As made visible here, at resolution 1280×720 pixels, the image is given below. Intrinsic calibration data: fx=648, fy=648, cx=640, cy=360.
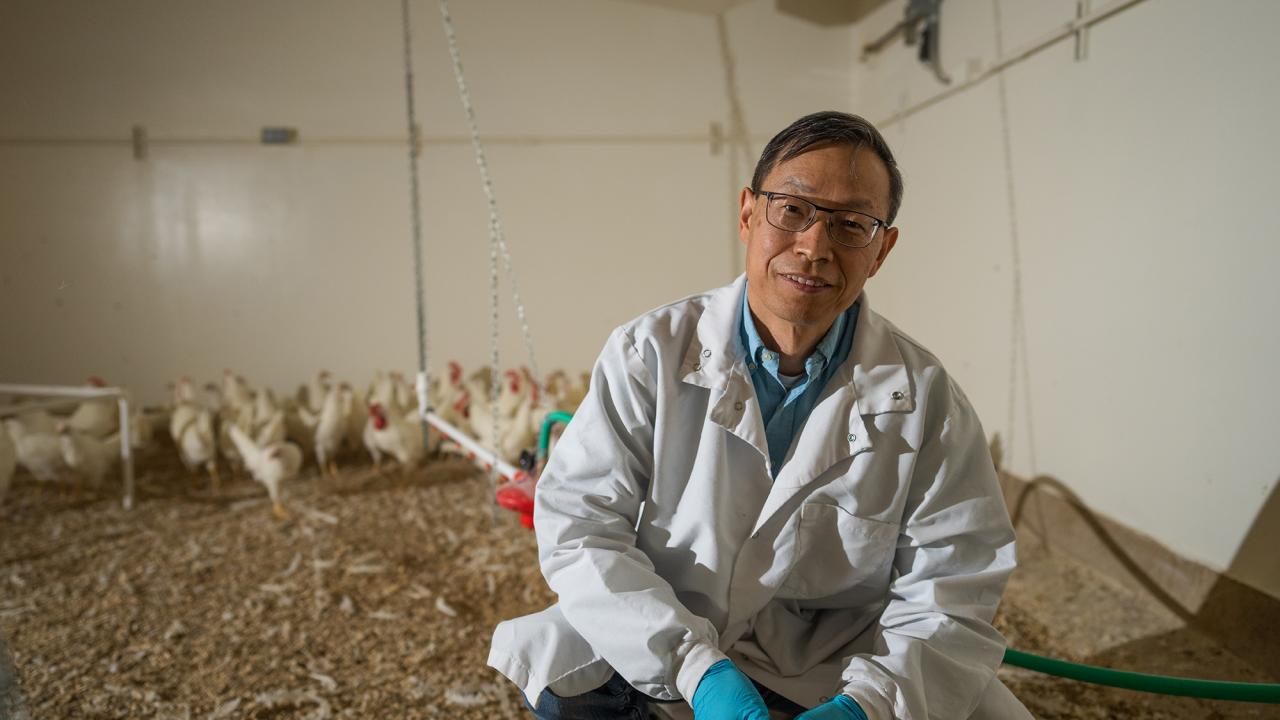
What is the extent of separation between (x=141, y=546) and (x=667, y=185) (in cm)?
310

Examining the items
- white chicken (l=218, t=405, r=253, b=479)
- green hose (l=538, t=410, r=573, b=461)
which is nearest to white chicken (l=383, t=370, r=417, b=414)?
white chicken (l=218, t=405, r=253, b=479)

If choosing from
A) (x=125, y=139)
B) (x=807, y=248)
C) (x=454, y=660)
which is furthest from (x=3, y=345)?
(x=125, y=139)

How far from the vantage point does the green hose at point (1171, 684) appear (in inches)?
40.9

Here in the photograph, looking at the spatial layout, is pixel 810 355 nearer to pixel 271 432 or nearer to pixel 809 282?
pixel 809 282

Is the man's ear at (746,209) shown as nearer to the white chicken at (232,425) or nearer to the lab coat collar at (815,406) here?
the lab coat collar at (815,406)

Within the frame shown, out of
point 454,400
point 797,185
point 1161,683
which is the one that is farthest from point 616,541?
point 454,400

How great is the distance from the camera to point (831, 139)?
0.90 metres

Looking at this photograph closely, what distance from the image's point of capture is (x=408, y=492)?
3080 mm

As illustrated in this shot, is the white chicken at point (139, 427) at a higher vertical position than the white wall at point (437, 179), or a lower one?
lower

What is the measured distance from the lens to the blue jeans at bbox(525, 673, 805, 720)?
38.3 inches

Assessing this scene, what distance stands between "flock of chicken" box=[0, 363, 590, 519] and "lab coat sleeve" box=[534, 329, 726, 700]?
163 cm

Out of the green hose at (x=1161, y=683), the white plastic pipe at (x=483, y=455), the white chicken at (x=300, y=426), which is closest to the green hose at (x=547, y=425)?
the white plastic pipe at (x=483, y=455)

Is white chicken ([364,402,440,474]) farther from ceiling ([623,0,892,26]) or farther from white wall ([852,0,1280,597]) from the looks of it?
ceiling ([623,0,892,26])

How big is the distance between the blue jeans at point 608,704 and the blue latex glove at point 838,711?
19 centimetres
